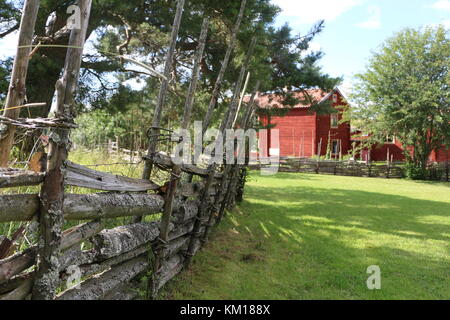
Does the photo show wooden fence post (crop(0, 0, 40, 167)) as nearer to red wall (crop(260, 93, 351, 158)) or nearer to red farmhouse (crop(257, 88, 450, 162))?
red farmhouse (crop(257, 88, 450, 162))

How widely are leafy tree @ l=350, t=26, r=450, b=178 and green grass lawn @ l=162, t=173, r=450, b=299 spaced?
13.4m

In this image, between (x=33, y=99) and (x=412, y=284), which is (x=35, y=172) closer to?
(x=412, y=284)

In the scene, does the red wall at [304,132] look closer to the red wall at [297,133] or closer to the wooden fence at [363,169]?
the red wall at [297,133]

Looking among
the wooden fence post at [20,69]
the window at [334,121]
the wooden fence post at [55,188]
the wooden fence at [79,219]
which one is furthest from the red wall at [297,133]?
the wooden fence post at [55,188]

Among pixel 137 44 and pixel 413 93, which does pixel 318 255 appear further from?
pixel 413 93

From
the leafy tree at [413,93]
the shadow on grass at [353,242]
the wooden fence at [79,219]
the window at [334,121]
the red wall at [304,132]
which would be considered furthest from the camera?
the window at [334,121]

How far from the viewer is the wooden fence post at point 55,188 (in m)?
1.66

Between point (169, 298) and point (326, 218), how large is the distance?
16.1ft

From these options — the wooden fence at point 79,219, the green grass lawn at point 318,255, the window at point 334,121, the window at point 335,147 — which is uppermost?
the window at point 334,121

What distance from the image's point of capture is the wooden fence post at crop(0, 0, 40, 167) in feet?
6.23

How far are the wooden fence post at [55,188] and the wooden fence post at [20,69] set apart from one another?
0.38 metres

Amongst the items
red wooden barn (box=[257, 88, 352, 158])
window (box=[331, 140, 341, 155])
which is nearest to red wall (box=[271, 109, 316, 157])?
red wooden barn (box=[257, 88, 352, 158])

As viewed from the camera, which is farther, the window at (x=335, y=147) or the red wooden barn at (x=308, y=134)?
the window at (x=335, y=147)

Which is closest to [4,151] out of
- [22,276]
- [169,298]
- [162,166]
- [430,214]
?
[22,276]
